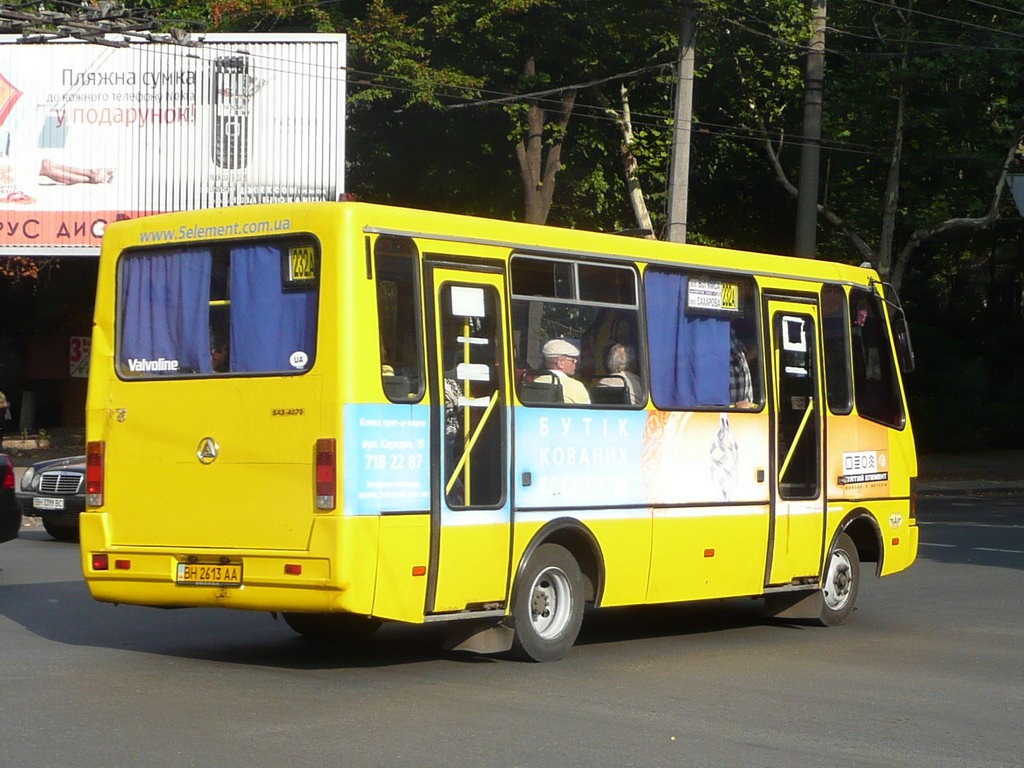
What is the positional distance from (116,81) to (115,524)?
75.3 ft

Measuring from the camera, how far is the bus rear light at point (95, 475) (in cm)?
1025

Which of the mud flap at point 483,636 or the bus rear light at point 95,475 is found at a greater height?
the bus rear light at point 95,475

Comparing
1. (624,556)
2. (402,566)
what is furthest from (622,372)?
(402,566)

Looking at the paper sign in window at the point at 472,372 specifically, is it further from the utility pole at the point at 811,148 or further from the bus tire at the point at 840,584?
the utility pole at the point at 811,148

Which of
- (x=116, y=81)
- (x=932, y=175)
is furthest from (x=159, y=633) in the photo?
(x=932, y=175)

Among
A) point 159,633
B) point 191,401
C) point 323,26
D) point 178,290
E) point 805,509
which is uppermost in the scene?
point 323,26

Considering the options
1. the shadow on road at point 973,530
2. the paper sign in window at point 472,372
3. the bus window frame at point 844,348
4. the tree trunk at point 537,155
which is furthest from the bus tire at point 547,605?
the tree trunk at point 537,155

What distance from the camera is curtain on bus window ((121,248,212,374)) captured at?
1003 cm

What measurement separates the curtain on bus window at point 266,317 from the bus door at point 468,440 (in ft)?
2.50

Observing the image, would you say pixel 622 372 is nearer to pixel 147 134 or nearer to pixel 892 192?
pixel 147 134

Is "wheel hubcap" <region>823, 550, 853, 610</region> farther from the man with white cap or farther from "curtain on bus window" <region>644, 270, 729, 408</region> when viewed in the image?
the man with white cap

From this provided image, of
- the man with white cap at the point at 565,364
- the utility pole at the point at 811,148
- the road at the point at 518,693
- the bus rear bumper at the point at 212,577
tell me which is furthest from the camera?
the utility pole at the point at 811,148

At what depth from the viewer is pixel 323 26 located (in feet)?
111

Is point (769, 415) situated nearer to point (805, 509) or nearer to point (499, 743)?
point (805, 509)
